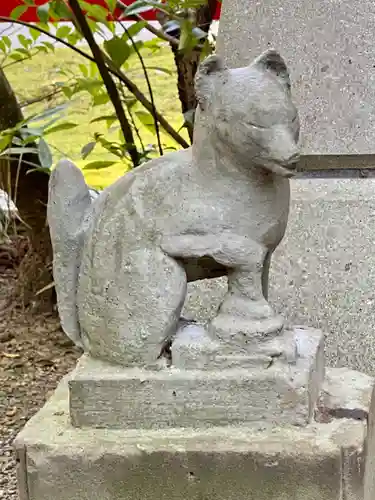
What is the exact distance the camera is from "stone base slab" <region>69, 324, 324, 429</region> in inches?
46.9

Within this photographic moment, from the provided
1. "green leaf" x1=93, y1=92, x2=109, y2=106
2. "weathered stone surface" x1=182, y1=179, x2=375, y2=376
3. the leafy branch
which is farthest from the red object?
"weathered stone surface" x1=182, y1=179, x2=375, y2=376

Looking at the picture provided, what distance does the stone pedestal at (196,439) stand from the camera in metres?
1.16

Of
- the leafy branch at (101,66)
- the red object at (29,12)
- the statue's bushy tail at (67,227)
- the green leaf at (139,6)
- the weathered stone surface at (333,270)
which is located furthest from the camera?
the red object at (29,12)

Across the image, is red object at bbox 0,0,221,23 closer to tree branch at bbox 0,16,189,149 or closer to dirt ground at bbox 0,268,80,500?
tree branch at bbox 0,16,189,149

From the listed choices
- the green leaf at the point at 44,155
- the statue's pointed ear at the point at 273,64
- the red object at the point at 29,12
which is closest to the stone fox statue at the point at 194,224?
the statue's pointed ear at the point at 273,64

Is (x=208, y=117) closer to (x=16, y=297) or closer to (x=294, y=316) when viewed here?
(x=294, y=316)

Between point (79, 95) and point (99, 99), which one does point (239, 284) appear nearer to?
point (99, 99)

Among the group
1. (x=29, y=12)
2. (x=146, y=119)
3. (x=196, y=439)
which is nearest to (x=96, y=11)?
(x=146, y=119)

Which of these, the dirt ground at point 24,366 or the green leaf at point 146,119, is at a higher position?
the green leaf at point 146,119

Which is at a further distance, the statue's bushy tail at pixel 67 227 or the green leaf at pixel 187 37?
the green leaf at pixel 187 37

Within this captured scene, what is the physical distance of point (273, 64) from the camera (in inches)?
45.4

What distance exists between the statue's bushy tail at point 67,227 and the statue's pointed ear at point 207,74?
22 cm

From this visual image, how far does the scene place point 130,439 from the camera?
47.3 inches

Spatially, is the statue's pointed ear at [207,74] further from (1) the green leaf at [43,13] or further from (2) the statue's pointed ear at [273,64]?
(1) the green leaf at [43,13]
